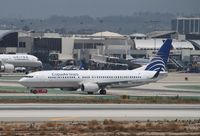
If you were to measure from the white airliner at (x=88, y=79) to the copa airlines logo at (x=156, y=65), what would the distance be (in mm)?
2415

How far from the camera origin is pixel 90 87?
314 feet

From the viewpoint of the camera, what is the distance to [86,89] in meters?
95.4

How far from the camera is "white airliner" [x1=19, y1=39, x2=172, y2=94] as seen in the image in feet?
314

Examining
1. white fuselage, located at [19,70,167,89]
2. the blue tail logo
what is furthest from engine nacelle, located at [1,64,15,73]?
white fuselage, located at [19,70,167,89]

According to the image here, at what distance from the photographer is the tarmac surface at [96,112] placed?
5997 cm

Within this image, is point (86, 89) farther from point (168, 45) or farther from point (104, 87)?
point (168, 45)

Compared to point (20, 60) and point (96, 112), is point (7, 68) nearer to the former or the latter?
point (20, 60)

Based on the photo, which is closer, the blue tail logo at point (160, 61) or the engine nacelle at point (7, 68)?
the blue tail logo at point (160, 61)

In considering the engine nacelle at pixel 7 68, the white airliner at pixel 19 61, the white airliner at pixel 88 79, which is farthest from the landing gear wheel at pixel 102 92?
the white airliner at pixel 19 61

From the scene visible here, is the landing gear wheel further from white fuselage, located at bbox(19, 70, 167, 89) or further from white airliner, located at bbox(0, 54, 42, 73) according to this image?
white airliner, located at bbox(0, 54, 42, 73)

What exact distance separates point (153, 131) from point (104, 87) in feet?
150

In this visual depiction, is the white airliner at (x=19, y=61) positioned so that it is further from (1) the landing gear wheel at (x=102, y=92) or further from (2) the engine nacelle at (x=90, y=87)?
(2) the engine nacelle at (x=90, y=87)

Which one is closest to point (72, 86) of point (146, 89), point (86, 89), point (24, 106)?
point (86, 89)

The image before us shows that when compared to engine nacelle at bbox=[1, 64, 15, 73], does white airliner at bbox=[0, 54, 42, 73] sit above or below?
above
